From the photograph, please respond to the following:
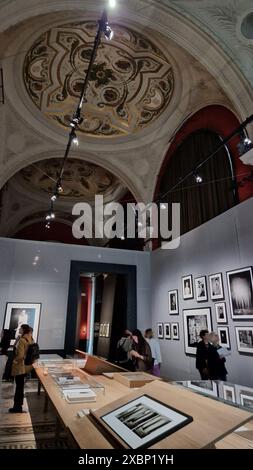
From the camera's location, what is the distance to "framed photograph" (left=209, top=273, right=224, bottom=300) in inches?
263

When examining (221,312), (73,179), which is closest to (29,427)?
(221,312)

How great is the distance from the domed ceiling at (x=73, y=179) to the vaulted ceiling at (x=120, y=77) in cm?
10

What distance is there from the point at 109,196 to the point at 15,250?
7889mm

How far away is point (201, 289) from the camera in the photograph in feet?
24.5

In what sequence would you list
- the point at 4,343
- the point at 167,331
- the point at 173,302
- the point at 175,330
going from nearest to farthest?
1. the point at 4,343
2. the point at 175,330
3. the point at 173,302
4. the point at 167,331

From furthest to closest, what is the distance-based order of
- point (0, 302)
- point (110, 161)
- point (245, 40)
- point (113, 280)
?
point (113, 280)
point (110, 161)
point (0, 302)
point (245, 40)

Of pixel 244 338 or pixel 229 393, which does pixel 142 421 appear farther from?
pixel 244 338

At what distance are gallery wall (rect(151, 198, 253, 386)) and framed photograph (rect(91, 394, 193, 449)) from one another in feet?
15.2

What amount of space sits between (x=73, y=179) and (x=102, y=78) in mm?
6650

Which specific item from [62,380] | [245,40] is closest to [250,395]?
[62,380]

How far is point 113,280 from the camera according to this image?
15.1 meters

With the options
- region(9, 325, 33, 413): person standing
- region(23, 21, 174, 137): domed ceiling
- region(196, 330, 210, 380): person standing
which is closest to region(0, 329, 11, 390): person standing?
region(9, 325, 33, 413): person standing

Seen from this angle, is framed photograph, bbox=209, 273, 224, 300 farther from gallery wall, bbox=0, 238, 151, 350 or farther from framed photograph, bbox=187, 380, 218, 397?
framed photograph, bbox=187, 380, 218, 397
